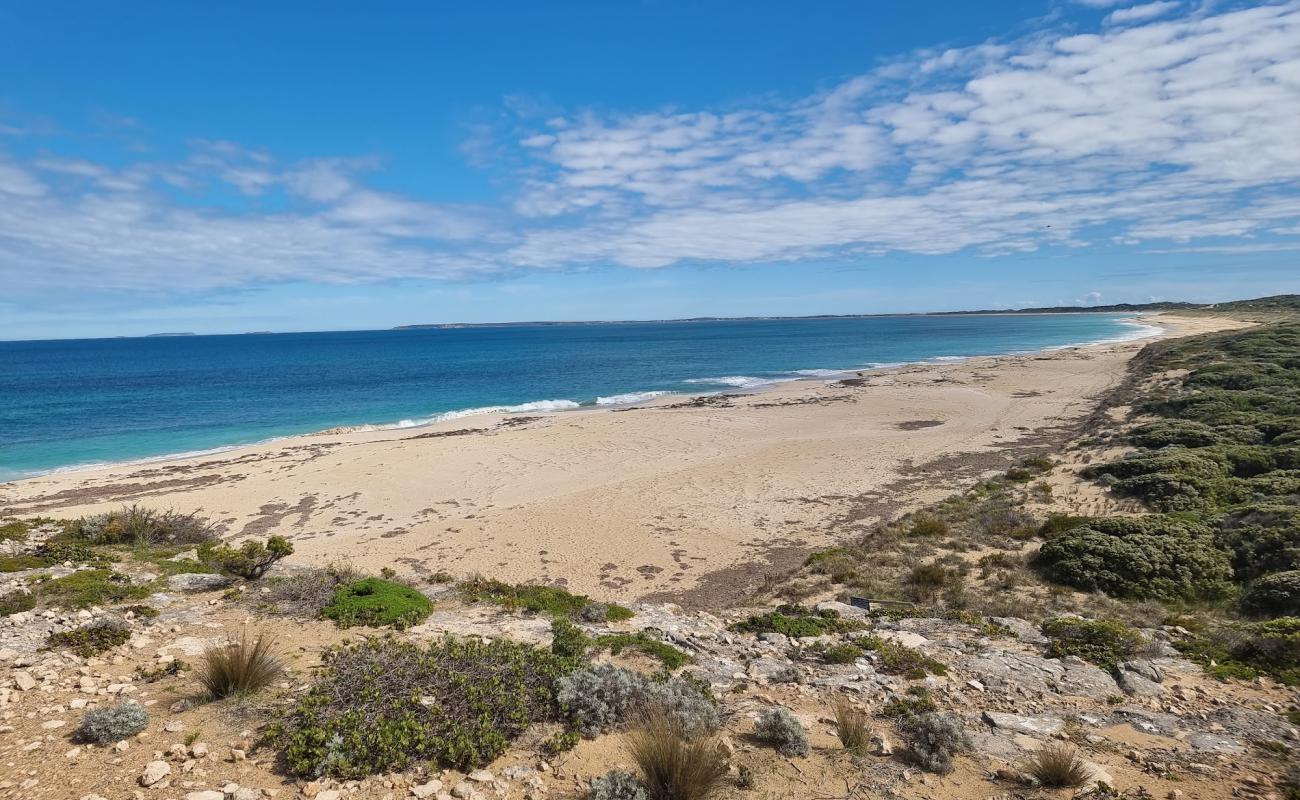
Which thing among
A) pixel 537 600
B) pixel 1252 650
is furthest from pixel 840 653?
pixel 1252 650

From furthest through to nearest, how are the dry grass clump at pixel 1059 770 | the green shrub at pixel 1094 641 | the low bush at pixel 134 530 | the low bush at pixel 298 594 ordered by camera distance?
the low bush at pixel 134 530 < the low bush at pixel 298 594 < the green shrub at pixel 1094 641 < the dry grass clump at pixel 1059 770

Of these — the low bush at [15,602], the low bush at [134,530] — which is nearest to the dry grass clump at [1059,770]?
the low bush at [15,602]

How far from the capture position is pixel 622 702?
6.02 metres

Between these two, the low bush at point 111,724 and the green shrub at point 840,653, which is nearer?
the low bush at point 111,724

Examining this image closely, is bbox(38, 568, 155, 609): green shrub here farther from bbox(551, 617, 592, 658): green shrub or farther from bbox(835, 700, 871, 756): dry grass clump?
bbox(835, 700, 871, 756): dry grass clump

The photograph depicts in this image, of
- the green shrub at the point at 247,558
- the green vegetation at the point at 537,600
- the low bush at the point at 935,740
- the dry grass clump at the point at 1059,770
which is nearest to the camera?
the dry grass clump at the point at 1059,770

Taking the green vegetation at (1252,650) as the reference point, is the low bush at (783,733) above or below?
above

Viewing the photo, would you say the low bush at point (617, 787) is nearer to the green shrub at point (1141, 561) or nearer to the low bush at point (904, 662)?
the low bush at point (904, 662)

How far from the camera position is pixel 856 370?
63.7 meters

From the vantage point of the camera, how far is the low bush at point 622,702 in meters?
5.77

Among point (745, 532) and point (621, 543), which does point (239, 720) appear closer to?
point (621, 543)

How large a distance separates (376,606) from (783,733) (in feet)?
20.0

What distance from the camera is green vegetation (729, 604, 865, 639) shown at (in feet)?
28.9

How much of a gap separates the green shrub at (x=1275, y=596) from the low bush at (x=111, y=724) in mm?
14238
